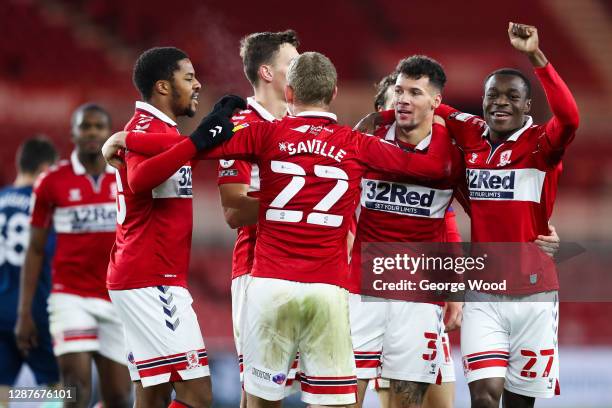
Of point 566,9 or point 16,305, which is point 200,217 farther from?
point 566,9

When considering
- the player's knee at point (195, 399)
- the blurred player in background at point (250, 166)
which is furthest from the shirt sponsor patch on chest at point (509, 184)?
the player's knee at point (195, 399)

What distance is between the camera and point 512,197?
5742mm

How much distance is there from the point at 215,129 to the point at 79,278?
2905 millimetres

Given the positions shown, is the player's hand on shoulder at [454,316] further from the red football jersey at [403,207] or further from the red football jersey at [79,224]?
the red football jersey at [79,224]

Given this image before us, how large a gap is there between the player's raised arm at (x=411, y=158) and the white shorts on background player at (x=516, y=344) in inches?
33.0

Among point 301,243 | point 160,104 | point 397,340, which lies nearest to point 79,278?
point 160,104

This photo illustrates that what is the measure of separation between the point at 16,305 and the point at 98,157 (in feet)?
4.83

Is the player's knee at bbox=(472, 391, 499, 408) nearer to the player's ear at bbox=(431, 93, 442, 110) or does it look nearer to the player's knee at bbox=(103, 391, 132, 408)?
the player's ear at bbox=(431, 93, 442, 110)

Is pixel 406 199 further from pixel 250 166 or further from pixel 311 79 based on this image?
pixel 311 79

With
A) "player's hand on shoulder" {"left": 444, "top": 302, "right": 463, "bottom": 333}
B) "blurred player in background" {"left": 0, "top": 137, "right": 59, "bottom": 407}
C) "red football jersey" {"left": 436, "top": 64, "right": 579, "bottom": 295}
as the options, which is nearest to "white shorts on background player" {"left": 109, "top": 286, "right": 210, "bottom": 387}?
"red football jersey" {"left": 436, "top": 64, "right": 579, "bottom": 295}

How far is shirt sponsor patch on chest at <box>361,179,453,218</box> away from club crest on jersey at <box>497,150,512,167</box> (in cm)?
34

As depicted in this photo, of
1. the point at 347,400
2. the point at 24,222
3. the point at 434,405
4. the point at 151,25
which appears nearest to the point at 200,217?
the point at 151,25

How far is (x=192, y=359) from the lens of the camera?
5375 millimetres

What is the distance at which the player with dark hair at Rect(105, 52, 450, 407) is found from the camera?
16.5ft
